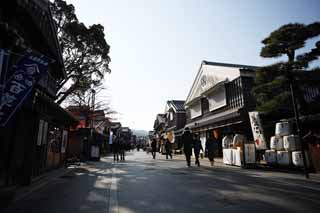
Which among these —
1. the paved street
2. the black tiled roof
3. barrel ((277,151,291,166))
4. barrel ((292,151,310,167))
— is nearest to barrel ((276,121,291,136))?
barrel ((277,151,291,166))

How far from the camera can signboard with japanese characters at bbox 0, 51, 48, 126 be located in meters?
4.48

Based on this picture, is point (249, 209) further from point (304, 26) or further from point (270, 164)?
point (304, 26)

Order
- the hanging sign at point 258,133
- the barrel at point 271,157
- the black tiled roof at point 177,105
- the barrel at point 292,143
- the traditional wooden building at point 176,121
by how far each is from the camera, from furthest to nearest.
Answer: the black tiled roof at point 177,105 → the traditional wooden building at point 176,121 → the hanging sign at point 258,133 → the barrel at point 271,157 → the barrel at point 292,143

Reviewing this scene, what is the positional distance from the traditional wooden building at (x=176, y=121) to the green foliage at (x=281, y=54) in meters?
18.0

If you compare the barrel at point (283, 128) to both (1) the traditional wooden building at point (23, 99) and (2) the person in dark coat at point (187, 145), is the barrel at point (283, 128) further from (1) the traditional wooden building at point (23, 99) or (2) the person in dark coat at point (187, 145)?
(1) the traditional wooden building at point (23, 99)

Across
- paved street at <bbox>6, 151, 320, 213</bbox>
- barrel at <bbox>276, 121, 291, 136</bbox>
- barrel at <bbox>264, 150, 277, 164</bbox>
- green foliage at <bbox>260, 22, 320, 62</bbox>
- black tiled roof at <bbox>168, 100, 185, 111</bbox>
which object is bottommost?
paved street at <bbox>6, 151, 320, 213</bbox>

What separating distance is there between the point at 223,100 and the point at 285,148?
8247mm

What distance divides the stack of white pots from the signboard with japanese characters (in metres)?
10.3

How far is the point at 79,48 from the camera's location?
17016mm

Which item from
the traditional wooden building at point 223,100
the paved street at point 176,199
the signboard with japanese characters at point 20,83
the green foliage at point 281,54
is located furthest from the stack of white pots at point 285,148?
the signboard with japanese characters at point 20,83

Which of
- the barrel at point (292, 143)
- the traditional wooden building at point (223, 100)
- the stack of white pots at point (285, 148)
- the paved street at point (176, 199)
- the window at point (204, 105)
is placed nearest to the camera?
the paved street at point (176, 199)

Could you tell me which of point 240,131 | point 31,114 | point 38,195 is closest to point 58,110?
point 31,114

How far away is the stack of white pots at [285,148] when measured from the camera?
903 centimetres

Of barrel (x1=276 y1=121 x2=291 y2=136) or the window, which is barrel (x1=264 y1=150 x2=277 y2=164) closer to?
barrel (x1=276 y1=121 x2=291 y2=136)
